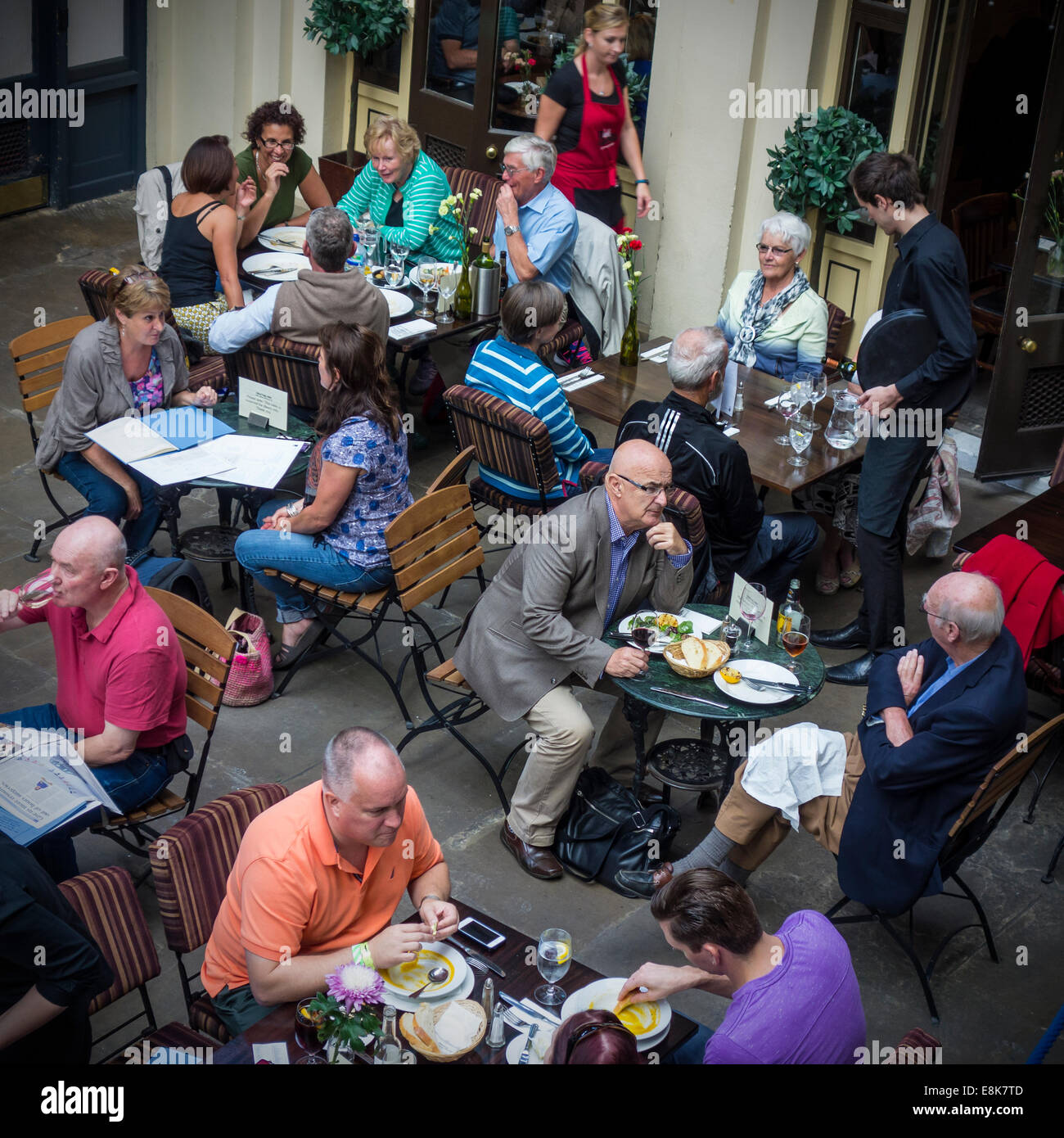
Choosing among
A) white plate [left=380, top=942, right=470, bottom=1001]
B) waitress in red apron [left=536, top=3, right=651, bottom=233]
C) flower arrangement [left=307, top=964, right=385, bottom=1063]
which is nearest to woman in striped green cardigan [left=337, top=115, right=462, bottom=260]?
waitress in red apron [left=536, top=3, right=651, bottom=233]

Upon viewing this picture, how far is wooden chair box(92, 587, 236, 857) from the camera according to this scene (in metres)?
4.35

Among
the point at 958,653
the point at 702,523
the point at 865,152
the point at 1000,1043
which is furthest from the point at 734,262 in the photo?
the point at 1000,1043

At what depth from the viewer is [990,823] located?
4344mm

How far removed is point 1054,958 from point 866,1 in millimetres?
5262

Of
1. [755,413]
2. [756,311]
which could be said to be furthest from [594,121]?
[755,413]

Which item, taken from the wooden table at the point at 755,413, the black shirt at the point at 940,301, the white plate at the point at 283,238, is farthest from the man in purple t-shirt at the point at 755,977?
the white plate at the point at 283,238

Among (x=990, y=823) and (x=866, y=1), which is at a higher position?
(x=866, y=1)

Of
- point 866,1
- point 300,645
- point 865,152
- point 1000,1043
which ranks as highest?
point 866,1

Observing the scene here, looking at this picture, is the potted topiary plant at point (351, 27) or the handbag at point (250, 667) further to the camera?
the potted topiary plant at point (351, 27)

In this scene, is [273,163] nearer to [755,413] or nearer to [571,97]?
[571,97]

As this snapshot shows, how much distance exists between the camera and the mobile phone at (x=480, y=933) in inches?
134

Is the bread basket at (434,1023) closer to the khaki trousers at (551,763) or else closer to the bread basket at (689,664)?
the khaki trousers at (551,763)

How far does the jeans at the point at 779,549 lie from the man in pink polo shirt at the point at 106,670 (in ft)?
8.77

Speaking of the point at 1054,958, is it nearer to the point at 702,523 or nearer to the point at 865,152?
the point at 702,523
